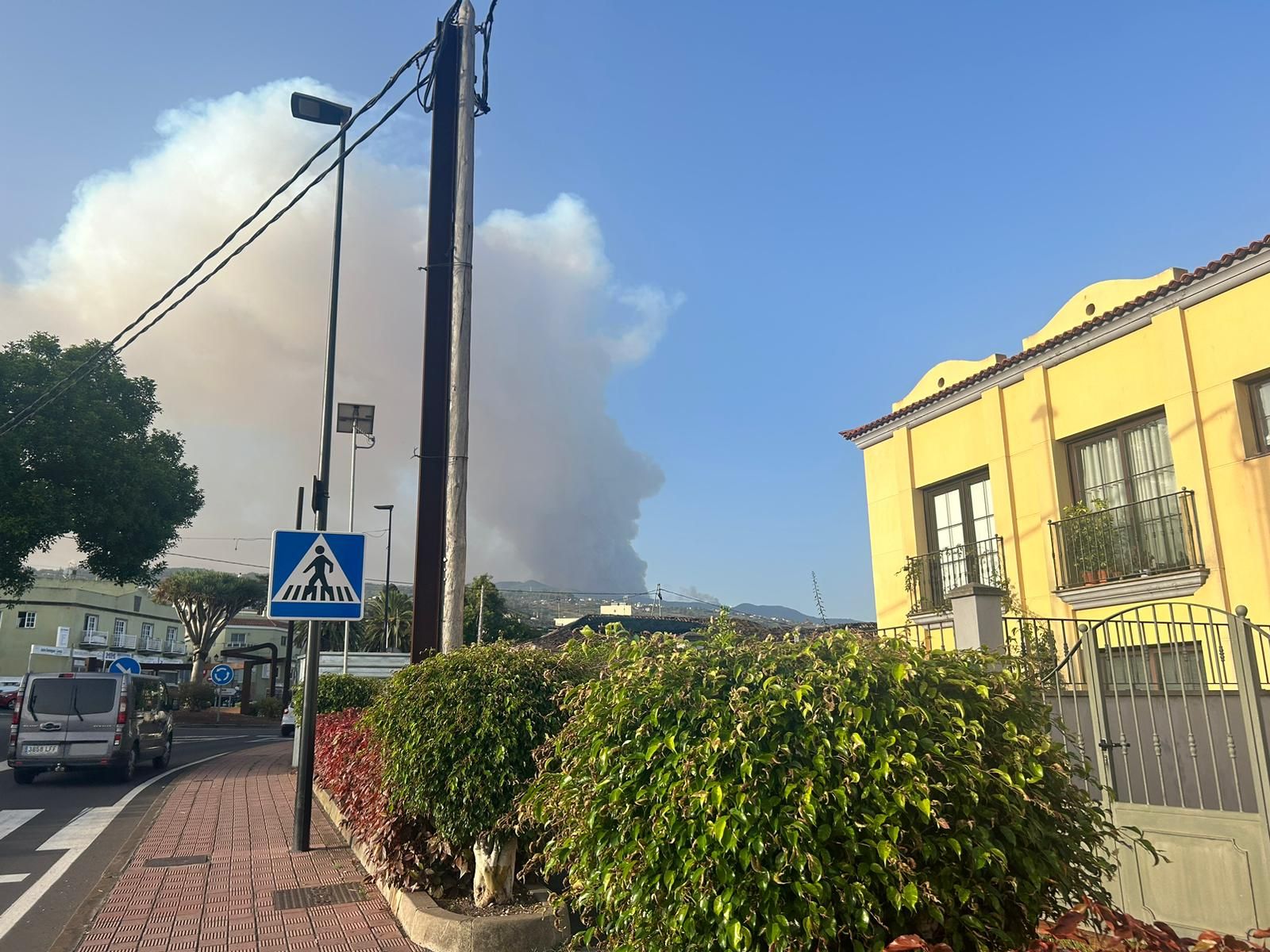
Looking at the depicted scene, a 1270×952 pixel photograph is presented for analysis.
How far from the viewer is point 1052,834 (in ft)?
11.0

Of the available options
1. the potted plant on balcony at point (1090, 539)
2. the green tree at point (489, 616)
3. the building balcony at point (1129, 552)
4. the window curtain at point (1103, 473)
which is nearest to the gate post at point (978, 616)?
the building balcony at point (1129, 552)

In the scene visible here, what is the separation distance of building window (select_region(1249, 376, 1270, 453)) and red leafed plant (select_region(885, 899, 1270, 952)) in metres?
9.62


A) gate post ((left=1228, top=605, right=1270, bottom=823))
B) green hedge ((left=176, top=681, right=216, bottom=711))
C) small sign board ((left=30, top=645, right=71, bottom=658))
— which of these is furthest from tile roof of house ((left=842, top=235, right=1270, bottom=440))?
small sign board ((left=30, top=645, right=71, bottom=658))

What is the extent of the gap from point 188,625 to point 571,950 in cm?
5980

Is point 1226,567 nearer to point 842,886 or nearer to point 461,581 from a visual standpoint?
point 461,581

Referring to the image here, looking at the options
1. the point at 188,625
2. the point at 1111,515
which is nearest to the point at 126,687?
the point at 1111,515

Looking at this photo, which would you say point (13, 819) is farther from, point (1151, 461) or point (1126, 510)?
point (1151, 461)

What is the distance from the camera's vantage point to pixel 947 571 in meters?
15.4

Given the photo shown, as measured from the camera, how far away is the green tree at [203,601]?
56625 mm

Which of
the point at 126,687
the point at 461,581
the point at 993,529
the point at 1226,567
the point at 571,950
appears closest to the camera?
the point at 571,950

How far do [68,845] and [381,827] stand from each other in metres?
5.68

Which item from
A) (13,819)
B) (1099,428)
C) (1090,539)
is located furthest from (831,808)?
(13,819)

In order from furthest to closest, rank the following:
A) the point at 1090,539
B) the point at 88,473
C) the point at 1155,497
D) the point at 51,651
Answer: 1. the point at 51,651
2. the point at 88,473
3. the point at 1090,539
4. the point at 1155,497

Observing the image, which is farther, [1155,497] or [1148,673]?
[1155,497]
